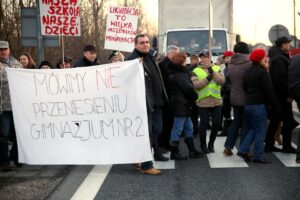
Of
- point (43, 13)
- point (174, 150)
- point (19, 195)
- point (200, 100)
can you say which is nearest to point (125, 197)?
point (19, 195)

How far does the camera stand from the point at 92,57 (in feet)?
29.6

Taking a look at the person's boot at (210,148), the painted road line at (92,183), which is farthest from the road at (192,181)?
the person's boot at (210,148)

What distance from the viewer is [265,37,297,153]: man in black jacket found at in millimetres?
9258

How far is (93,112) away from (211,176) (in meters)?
1.82

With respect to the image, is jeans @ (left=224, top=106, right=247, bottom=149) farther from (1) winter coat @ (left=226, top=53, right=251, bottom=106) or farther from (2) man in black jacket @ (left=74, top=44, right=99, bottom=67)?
(2) man in black jacket @ (left=74, top=44, right=99, bottom=67)

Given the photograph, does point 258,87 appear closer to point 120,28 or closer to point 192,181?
point 192,181

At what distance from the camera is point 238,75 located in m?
8.84

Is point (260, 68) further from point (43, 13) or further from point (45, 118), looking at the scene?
point (43, 13)

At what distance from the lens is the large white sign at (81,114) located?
7.68 metres

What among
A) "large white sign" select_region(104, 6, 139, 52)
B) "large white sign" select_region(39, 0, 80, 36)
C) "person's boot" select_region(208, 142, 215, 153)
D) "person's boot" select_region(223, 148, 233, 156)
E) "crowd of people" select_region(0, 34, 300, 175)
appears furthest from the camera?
"large white sign" select_region(104, 6, 139, 52)

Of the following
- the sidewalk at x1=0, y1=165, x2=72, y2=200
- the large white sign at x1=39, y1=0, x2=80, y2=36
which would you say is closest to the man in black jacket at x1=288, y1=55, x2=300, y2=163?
the sidewalk at x1=0, y1=165, x2=72, y2=200

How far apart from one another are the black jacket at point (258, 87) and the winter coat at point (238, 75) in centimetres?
20

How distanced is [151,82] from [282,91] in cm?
246

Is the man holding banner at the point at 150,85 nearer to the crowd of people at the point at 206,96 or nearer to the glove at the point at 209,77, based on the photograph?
the crowd of people at the point at 206,96
